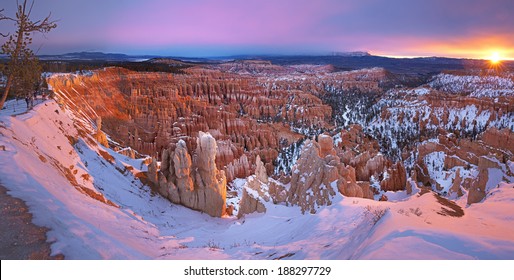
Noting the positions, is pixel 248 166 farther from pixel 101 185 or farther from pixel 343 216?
pixel 343 216

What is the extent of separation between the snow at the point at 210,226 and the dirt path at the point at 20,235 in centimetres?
15

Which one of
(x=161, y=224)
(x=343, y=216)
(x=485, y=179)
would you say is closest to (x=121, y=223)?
(x=161, y=224)

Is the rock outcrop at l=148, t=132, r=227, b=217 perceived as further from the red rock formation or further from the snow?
the snow

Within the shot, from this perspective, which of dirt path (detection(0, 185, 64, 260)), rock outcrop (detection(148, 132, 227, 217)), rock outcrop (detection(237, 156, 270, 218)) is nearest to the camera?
dirt path (detection(0, 185, 64, 260))

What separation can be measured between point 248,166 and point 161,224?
70.3 ft

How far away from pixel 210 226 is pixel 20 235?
10.3 metres

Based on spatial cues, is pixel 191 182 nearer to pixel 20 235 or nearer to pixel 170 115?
pixel 20 235

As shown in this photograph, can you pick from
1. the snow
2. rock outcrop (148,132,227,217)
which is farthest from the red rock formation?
the snow

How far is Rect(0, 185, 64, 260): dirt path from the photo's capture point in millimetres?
4533

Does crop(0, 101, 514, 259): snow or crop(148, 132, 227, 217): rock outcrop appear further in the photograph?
crop(148, 132, 227, 217): rock outcrop

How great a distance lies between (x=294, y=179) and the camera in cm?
1691

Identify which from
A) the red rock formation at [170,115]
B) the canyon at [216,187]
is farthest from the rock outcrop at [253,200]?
the red rock formation at [170,115]

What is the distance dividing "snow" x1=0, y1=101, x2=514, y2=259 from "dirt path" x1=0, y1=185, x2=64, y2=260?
6.0 inches

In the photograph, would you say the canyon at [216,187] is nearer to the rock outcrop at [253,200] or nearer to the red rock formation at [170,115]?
the rock outcrop at [253,200]
